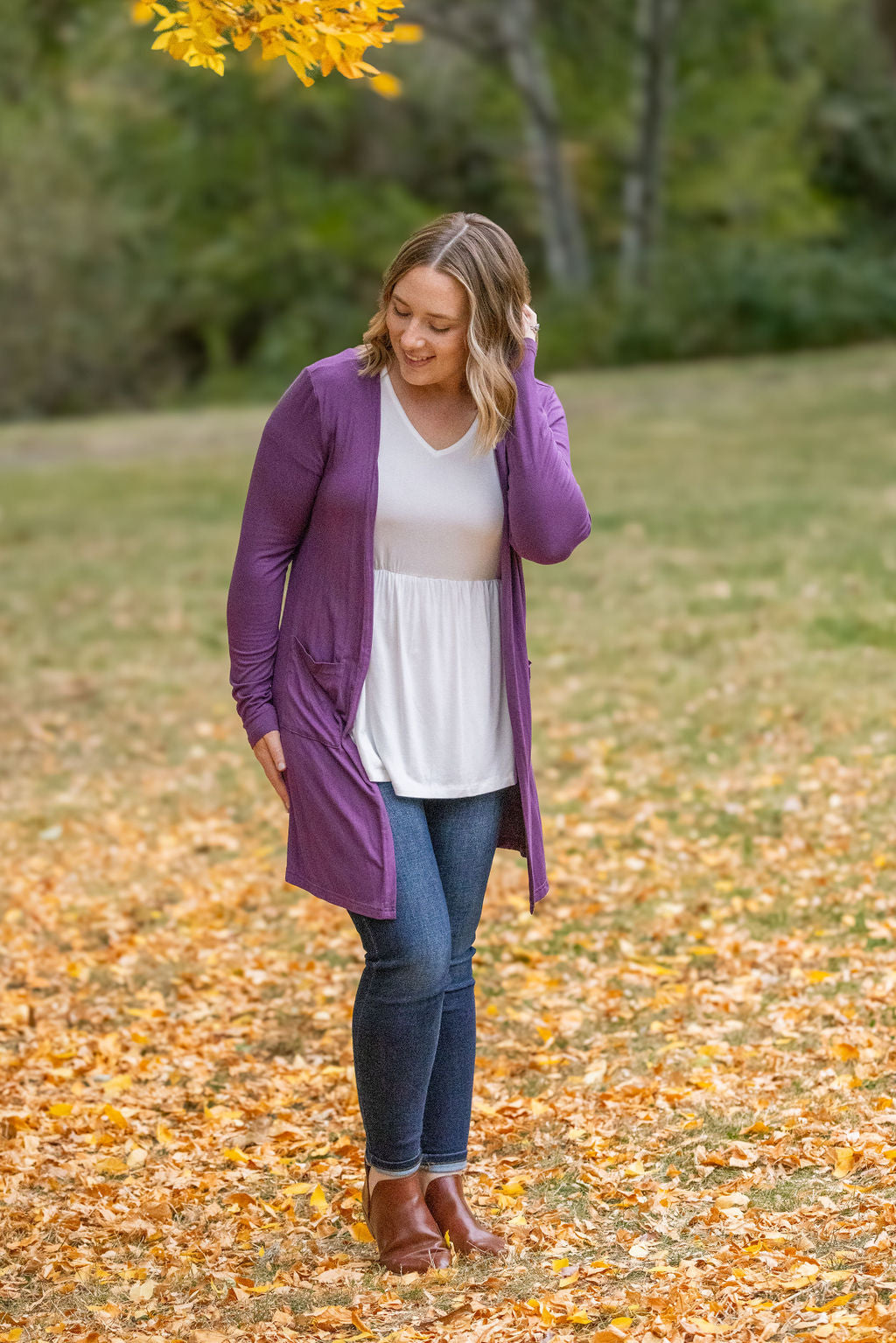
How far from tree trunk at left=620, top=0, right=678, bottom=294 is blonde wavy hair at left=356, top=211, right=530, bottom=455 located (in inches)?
842

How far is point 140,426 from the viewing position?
1938cm

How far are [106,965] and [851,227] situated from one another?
28.6 m

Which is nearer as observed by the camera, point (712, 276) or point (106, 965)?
point (106, 965)

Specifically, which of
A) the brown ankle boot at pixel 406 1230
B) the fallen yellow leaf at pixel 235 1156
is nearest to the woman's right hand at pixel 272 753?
the brown ankle boot at pixel 406 1230

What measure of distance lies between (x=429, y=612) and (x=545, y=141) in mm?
23462

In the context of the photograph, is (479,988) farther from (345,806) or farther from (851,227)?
(851,227)

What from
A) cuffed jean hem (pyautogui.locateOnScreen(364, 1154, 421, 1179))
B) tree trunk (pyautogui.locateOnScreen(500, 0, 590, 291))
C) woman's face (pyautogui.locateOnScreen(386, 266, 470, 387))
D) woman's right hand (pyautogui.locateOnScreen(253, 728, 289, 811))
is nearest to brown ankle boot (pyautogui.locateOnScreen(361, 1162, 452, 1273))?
cuffed jean hem (pyautogui.locateOnScreen(364, 1154, 421, 1179))

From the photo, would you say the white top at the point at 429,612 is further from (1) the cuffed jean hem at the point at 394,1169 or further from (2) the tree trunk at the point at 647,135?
(2) the tree trunk at the point at 647,135

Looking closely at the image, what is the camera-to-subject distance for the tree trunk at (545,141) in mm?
23906

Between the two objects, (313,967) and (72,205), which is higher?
(72,205)

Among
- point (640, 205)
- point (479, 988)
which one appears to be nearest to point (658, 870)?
point (479, 988)

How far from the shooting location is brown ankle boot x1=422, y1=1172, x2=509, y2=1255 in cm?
323

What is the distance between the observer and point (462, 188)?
103 ft

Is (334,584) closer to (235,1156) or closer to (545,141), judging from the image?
(235,1156)
